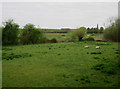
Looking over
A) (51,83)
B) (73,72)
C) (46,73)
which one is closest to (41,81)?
(51,83)

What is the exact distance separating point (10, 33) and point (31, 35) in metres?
5.39

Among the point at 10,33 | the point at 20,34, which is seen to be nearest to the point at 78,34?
the point at 20,34

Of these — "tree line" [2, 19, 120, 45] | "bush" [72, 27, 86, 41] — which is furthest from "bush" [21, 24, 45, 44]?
"bush" [72, 27, 86, 41]

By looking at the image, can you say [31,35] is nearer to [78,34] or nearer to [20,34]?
[20,34]

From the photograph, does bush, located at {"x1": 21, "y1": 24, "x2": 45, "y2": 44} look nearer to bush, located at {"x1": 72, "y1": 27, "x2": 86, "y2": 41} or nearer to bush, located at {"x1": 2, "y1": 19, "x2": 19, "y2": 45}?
bush, located at {"x1": 2, "y1": 19, "x2": 19, "y2": 45}

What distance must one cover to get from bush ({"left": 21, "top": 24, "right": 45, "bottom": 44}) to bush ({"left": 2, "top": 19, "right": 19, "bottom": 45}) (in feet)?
7.25

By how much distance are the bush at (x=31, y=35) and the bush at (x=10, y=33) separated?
2211 mm

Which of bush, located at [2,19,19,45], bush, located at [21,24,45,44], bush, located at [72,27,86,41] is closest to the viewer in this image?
bush, located at [2,19,19,45]

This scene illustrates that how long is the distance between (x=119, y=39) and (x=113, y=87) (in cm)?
301

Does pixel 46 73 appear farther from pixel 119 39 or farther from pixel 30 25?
pixel 30 25

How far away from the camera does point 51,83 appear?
290 inches

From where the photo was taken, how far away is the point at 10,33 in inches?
1346

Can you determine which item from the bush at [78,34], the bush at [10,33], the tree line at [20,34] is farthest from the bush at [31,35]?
the bush at [78,34]

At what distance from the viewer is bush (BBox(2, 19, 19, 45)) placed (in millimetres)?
33812
